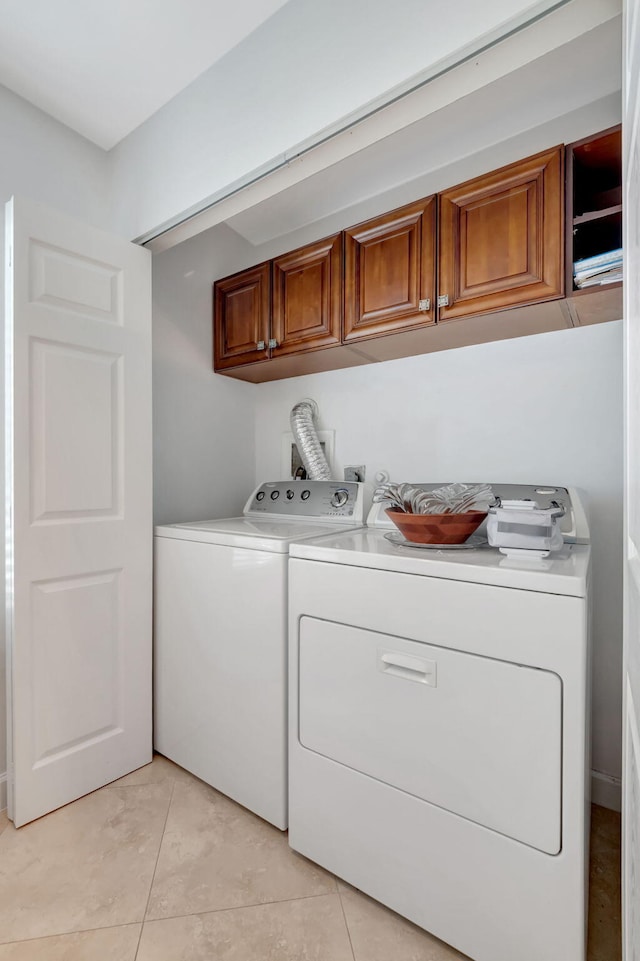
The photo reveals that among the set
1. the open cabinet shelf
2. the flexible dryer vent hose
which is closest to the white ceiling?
the open cabinet shelf

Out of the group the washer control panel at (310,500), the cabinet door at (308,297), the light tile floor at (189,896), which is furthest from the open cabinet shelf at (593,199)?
the light tile floor at (189,896)

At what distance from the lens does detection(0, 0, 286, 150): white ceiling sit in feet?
4.68

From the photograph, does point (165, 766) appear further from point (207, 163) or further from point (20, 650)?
point (207, 163)

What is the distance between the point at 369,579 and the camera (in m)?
1.32

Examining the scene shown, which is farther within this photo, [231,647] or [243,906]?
[231,647]

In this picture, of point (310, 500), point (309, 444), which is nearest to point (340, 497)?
point (310, 500)

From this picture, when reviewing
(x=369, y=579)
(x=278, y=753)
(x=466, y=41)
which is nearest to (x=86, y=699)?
(x=278, y=753)

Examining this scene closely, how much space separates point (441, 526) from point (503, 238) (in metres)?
1.00

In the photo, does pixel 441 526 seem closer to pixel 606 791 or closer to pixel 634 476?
pixel 634 476

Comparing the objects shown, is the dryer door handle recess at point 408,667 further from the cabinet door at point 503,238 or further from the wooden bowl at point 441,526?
the cabinet door at point 503,238

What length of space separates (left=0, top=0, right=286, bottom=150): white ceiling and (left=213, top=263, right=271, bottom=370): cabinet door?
0.75m

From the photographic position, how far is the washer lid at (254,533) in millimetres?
1590

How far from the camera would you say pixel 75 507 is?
1.76 meters

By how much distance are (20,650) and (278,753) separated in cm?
96
